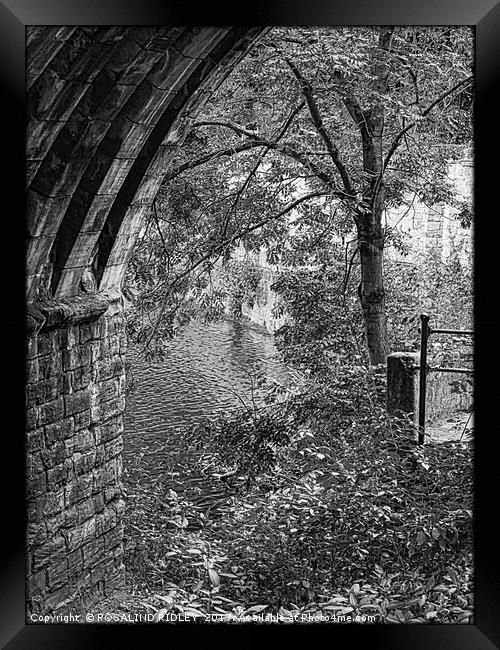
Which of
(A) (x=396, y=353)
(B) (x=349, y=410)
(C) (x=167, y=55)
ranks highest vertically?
(C) (x=167, y=55)

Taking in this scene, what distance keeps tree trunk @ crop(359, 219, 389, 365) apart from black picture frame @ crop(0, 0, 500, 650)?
→ 1.25ft

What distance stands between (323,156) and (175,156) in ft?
1.97

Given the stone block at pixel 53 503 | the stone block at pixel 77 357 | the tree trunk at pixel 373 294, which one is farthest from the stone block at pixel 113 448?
the tree trunk at pixel 373 294

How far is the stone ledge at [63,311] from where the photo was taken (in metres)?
3.24

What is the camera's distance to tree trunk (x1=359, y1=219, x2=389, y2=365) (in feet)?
11.3

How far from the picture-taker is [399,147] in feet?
11.3

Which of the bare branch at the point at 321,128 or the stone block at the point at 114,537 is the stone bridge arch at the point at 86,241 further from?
the bare branch at the point at 321,128

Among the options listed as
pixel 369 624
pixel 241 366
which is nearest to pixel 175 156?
pixel 241 366

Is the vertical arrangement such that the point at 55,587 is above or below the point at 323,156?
below

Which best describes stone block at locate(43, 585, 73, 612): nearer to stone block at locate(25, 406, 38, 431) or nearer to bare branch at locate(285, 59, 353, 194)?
stone block at locate(25, 406, 38, 431)

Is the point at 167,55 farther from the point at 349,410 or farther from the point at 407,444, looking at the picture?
the point at 407,444

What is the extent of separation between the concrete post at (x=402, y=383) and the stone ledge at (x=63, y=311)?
3.89 ft
